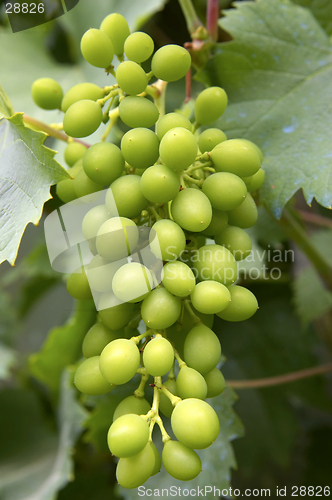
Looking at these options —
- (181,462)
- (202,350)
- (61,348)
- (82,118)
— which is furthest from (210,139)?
(61,348)

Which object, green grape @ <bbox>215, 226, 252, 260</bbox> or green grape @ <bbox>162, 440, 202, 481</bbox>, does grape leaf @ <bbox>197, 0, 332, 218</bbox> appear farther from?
green grape @ <bbox>162, 440, 202, 481</bbox>

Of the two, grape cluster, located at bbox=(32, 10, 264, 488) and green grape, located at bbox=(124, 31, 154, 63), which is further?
green grape, located at bbox=(124, 31, 154, 63)

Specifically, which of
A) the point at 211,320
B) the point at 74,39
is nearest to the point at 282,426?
the point at 211,320

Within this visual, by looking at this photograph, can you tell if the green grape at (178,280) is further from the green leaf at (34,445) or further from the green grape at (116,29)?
the green leaf at (34,445)

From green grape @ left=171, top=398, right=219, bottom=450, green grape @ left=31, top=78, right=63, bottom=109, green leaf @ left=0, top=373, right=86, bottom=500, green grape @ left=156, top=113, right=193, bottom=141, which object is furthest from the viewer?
green leaf @ left=0, top=373, right=86, bottom=500

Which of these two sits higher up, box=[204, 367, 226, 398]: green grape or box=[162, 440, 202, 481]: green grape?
box=[162, 440, 202, 481]: green grape

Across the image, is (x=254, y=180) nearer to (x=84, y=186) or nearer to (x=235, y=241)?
(x=235, y=241)

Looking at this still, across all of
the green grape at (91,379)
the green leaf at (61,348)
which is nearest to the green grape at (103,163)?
the green grape at (91,379)

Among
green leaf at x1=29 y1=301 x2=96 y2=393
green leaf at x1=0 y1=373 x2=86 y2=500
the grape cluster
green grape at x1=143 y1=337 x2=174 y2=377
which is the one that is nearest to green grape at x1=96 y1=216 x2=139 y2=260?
the grape cluster
